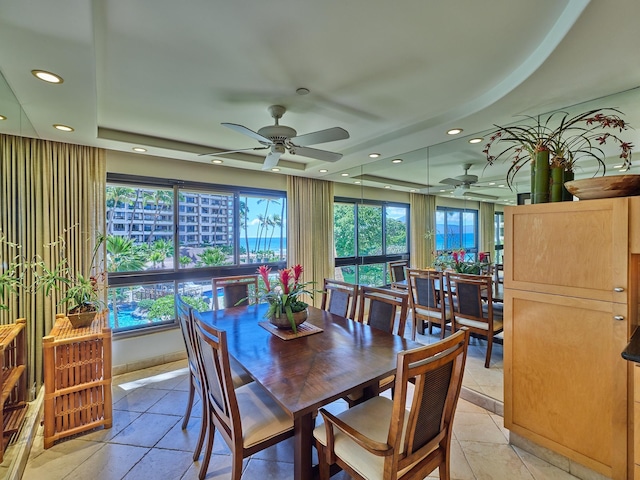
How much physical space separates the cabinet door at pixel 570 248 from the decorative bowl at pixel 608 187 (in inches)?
2.5

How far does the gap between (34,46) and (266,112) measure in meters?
1.48

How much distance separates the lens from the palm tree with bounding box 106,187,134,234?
344 cm

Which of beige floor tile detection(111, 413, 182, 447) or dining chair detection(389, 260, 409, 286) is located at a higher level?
dining chair detection(389, 260, 409, 286)

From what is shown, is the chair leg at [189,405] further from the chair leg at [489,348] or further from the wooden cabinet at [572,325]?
the chair leg at [489,348]

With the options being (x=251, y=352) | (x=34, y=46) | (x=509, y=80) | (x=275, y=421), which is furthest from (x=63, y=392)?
(x=509, y=80)

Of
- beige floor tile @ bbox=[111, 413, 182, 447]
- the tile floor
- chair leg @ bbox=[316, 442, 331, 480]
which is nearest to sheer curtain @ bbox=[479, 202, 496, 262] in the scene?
→ the tile floor

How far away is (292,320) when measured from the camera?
2215 millimetres

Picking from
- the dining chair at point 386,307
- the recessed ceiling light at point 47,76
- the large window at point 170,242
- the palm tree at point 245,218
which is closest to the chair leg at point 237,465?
the dining chair at point 386,307

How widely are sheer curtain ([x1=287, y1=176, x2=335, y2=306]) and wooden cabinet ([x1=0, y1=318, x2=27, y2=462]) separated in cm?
311

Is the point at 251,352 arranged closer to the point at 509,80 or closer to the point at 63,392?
the point at 63,392

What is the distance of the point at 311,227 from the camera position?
16.5 feet

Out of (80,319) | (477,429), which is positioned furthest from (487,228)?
(80,319)

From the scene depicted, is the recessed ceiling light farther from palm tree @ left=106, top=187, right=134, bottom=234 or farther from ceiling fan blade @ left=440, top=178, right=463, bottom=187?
ceiling fan blade @ left=440, top=178, right=463, bottom=187

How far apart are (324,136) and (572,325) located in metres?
2.07
